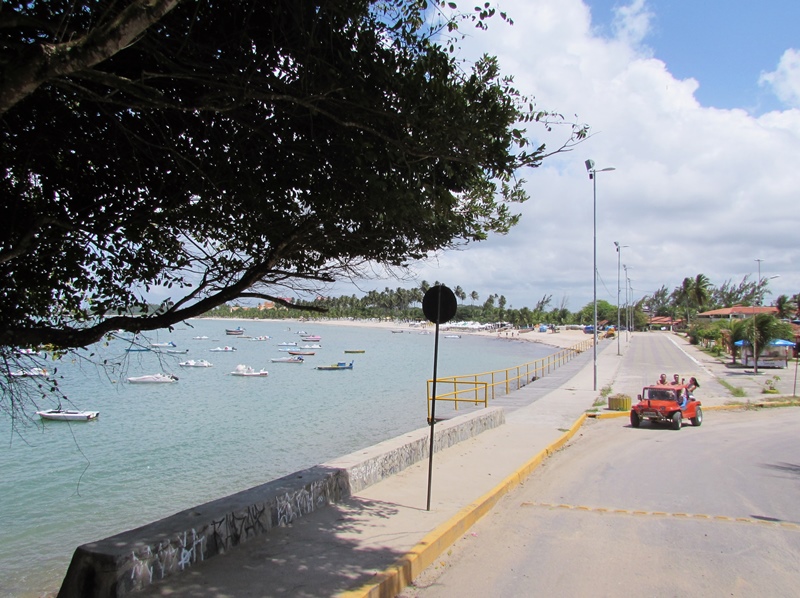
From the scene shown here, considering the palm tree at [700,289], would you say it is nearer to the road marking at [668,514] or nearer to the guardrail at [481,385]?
the guardrail at [481,385]

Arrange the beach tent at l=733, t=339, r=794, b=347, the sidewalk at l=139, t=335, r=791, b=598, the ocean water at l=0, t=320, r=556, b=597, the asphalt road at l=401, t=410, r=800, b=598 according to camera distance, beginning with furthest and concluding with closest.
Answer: the beach tent at l=733, t=339, r=794, b=347, the ocean water at l=0, t=320, r=556, b=597, the asphalt road at l=401, t=410, r=800, b=598, the sidewalk at l=139, t=335, r=791, b=598

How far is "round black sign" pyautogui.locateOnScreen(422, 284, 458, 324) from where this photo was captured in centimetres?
791

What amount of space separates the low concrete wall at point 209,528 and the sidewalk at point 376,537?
4.4 inches

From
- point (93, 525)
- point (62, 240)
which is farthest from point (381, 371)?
point (62, 240)

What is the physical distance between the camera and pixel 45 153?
5.72m

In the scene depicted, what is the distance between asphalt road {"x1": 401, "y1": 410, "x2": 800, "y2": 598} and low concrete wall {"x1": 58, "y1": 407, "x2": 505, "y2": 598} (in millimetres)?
1679

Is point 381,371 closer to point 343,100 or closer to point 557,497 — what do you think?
point 557,497

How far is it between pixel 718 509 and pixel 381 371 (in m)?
46.2

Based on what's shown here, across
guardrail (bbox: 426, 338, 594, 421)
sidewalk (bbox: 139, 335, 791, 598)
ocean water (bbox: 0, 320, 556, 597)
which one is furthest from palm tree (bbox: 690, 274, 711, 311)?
sidewalk (bbox: 139, 335, 791, 598)

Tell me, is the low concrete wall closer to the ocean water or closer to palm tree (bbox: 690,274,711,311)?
the ocean water

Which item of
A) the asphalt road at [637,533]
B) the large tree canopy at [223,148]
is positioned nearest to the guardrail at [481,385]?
the asphalt road at [637,533]

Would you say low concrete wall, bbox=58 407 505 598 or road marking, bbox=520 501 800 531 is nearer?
low concrete wall, bbox=58 407 505 598

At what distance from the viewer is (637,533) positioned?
729 cm

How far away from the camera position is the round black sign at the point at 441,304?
7914 mm
